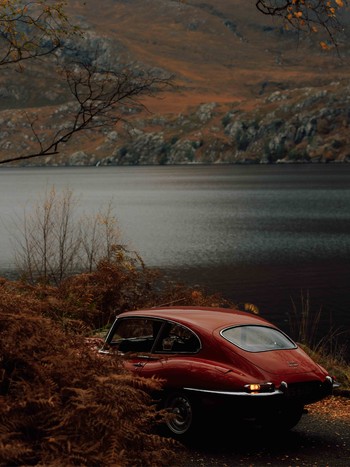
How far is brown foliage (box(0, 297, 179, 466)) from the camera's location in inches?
250

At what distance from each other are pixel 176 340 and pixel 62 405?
3.97 metres

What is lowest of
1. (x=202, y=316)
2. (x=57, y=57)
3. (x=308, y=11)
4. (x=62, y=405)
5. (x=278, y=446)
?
(x=278, y=446)

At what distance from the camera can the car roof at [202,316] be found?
34.4 ft

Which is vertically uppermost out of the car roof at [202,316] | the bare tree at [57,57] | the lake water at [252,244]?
the bare tree at [57,57]

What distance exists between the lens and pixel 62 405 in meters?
6.90

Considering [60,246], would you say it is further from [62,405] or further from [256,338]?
[62,405]

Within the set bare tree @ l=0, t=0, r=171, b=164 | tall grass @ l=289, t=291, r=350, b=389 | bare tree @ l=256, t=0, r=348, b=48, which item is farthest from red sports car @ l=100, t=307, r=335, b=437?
bare tree @ l=256, t=0, r=348, b=48

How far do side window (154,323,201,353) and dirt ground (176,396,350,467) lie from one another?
1.17m

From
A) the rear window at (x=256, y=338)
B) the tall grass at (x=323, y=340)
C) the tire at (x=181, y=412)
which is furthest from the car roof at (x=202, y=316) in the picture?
the tall grass at (x=323, y=340)

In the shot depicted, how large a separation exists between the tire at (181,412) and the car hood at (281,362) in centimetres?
102

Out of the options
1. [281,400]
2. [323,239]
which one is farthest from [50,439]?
[323,239]

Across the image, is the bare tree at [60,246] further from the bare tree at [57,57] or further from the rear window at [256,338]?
the bare tree at [57,57]

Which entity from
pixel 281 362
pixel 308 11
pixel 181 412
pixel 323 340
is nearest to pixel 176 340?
pixel 181 412

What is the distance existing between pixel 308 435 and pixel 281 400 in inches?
61.3
